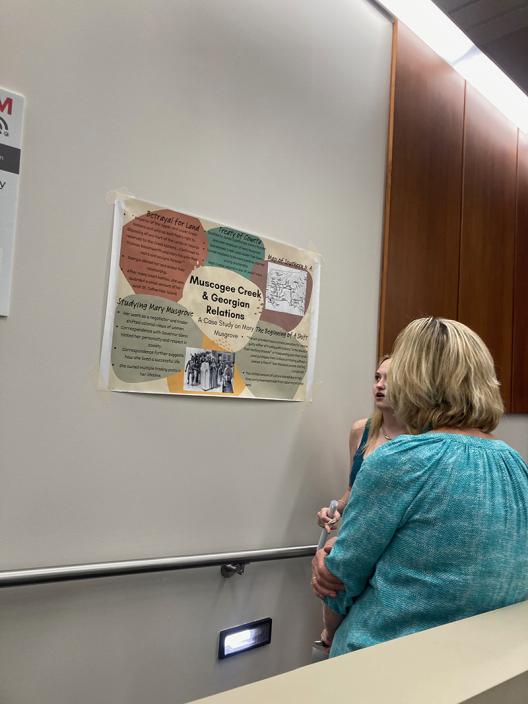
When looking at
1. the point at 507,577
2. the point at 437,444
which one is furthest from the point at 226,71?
the point at 507,577

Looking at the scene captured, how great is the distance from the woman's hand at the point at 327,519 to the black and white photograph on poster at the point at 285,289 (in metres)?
0.75

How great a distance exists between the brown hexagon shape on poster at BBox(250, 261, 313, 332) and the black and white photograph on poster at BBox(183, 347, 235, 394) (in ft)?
0.74

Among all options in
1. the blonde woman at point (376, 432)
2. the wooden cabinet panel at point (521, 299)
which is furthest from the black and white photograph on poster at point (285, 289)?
the wooden cabinet panel at point (521, 299)

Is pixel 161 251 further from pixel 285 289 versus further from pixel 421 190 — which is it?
pixel 421 190

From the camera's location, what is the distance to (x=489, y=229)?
3164mm

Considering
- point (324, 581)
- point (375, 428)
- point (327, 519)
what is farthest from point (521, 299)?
point (324, 581)

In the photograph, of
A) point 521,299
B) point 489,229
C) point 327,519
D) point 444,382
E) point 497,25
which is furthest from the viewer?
point 521,299

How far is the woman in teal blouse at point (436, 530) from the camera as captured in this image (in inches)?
44.6

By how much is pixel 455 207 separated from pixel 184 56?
1.64 m

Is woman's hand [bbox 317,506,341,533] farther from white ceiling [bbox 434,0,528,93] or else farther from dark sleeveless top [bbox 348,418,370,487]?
white ceiling [bbox 434,0,528,93]

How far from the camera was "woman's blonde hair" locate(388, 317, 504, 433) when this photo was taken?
50.9 inches

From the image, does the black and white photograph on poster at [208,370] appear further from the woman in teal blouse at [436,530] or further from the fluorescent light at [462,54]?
the fluorescent light at [462,54]

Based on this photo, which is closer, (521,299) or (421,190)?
(421,190)

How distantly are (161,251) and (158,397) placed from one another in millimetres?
458
